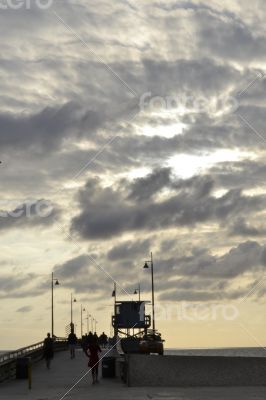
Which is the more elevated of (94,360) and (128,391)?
(94,360)

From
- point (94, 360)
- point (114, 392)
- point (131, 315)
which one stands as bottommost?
point (114, 392)

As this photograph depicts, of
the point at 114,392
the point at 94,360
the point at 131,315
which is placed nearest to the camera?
the point at 114,392

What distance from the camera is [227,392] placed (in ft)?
81.5

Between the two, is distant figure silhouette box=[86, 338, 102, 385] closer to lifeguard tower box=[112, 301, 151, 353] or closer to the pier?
the pier

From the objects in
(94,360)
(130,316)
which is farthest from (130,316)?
(94,360)

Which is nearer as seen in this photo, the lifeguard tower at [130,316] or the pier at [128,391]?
the pier at [128,391]

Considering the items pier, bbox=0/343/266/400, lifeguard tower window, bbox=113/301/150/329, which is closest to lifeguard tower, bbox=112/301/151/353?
lifeguard tower window, bbox=113/301/150/329

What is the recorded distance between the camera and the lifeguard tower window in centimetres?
13475

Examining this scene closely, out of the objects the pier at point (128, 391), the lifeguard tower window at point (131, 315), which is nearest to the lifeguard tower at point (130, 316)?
the lifeguard tower window at point (131, 315)

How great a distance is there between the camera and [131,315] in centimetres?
13525

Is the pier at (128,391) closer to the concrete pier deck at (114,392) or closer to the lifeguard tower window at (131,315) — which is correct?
the concrete pier deck at (114,392)

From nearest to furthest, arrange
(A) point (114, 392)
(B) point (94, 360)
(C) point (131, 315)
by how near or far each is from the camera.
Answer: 1. (A) point (114, 392)
2. (B) point (94, 360)
3. (C) point (131, 315)

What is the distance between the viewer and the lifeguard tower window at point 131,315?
442ft

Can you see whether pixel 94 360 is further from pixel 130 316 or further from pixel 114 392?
pixel 130 316
